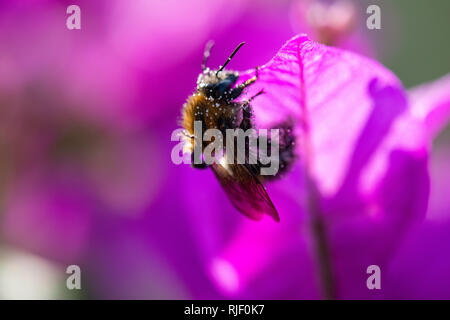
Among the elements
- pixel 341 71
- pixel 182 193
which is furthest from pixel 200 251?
pixel 341 71

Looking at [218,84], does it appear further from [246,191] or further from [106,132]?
[106,132]

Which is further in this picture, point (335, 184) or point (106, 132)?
point (106, 132)

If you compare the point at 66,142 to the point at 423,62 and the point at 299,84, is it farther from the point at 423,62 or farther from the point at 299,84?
the point at 423,62

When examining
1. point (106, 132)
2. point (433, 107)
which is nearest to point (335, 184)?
point (433, 107)

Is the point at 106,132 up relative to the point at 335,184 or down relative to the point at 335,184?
up

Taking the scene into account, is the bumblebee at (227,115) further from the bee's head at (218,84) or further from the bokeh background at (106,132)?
the bokeh background at (106,132)

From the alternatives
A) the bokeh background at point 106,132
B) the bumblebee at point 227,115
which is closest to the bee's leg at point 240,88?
the bumblebee at point 227,115

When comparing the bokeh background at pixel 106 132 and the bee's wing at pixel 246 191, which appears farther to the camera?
the bokeh background at pixel 106 132
